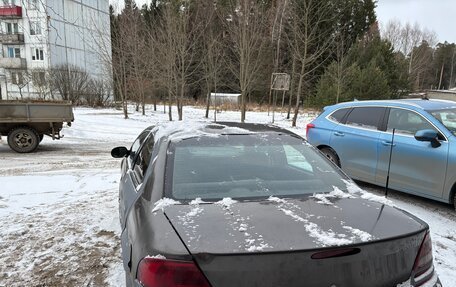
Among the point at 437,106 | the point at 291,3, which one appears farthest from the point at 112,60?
the point at 437,106

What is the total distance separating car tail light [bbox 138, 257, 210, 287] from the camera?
158cm

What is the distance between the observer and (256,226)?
6.08 ft

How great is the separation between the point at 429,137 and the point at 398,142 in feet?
2.29

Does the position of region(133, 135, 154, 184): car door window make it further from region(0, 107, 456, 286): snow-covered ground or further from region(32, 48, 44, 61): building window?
region(32, 48, 44, 61): building window

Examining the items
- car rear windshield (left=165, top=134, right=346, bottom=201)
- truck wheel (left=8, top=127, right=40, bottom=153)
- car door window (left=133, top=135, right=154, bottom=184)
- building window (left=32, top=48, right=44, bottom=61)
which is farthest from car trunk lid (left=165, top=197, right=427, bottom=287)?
building window (left=32, top=48, right=44, bottom=61)

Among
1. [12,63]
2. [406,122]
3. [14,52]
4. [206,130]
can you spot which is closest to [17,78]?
[12,63]

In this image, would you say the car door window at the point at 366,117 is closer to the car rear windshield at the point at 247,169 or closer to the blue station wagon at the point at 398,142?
the blue station wagon at the point at 398,142

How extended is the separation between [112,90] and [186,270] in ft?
109

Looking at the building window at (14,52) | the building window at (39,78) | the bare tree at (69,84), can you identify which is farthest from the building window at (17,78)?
the building window at (14,52)

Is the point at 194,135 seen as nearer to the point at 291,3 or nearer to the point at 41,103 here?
the point at 41,103

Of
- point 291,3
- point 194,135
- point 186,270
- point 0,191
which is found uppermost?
point 291,3

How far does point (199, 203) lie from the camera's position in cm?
216

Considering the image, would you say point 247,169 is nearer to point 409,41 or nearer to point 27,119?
point 27,119

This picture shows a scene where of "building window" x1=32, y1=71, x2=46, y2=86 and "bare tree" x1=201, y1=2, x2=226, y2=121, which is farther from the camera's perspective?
"building window" x1=32, y1=71, x2=46, y2=86
